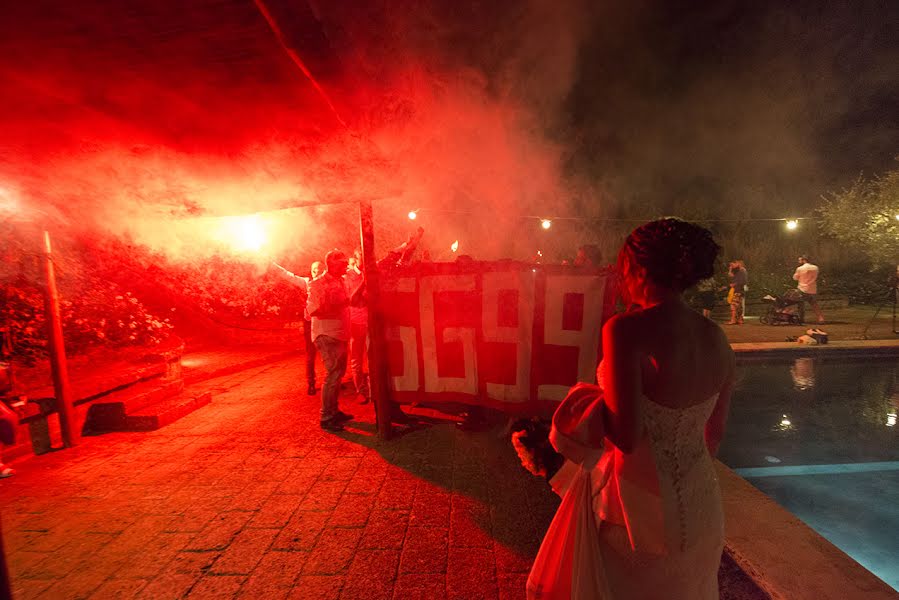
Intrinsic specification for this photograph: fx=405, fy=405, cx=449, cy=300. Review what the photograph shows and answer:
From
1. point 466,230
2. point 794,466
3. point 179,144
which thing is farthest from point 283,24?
point 466,230

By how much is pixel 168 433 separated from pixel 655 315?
526 centimetres

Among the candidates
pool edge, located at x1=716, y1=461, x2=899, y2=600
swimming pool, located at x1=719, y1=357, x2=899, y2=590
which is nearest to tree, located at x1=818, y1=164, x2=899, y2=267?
swimming pool, located at x1=719, y1=357, x2=899, y2=590

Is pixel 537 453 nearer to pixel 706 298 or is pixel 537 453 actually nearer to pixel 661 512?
pixel 661 512

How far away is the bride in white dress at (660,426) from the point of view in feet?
4.54

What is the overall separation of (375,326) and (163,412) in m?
2.98

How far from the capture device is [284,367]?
25.6 ft

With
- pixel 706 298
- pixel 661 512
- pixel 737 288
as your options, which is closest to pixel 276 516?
pixel 661 512

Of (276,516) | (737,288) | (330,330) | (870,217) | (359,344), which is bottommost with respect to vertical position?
(276,516)

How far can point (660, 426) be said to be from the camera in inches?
56.9

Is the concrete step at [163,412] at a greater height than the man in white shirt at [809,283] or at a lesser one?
lesser

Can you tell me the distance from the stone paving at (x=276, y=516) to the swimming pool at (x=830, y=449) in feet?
7.94

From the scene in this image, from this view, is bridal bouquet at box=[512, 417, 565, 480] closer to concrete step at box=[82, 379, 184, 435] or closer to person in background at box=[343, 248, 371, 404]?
person in background at box=[343, 248, 371, 404]

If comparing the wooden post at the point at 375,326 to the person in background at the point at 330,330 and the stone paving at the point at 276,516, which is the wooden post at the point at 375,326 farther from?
the person in background at the point at 330,330

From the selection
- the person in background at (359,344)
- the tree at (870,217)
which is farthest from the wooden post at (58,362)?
the tree at (870,217)
